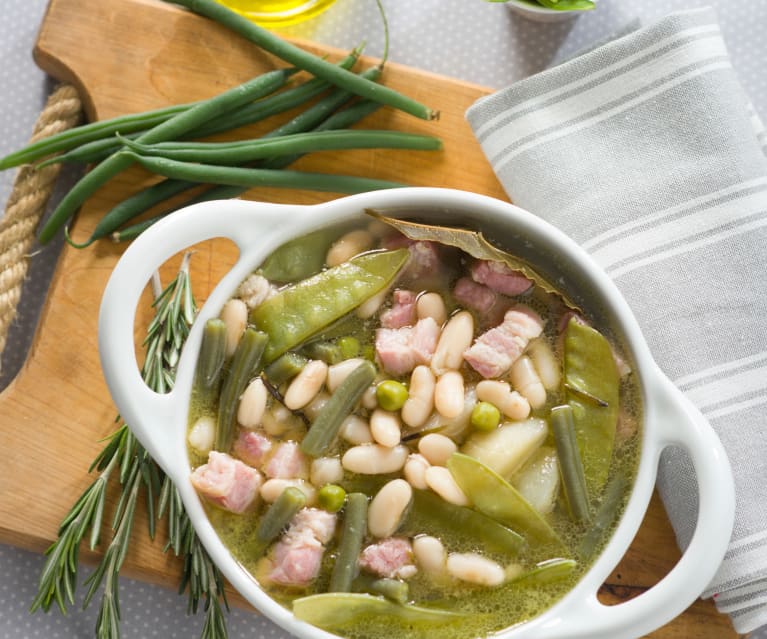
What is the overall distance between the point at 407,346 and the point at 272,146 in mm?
432

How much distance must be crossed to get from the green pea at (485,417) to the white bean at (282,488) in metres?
0.23

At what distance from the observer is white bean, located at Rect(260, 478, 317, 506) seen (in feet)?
3.97

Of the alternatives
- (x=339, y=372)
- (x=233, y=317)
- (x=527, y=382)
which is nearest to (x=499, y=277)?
(x=527, y=382)

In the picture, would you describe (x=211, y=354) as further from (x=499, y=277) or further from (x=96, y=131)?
(x=96, y=131)

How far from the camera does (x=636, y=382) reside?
1.23m

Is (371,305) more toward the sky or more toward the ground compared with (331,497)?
more toward the sky

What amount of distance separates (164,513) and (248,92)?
2.24ft

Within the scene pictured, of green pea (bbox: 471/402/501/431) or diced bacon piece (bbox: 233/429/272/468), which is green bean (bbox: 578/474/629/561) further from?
diced bacon piece (bbox: 233/429/272/468)

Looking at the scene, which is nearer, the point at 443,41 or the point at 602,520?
the point at 602,520

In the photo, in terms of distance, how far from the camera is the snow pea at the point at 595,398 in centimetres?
124

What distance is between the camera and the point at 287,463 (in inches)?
48.5

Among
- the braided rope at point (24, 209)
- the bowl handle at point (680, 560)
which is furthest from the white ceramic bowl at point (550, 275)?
the braided rope at point (24, 209)

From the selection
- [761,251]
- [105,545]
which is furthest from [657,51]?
[105,545]

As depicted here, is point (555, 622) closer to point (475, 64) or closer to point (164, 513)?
point (164, 513)
